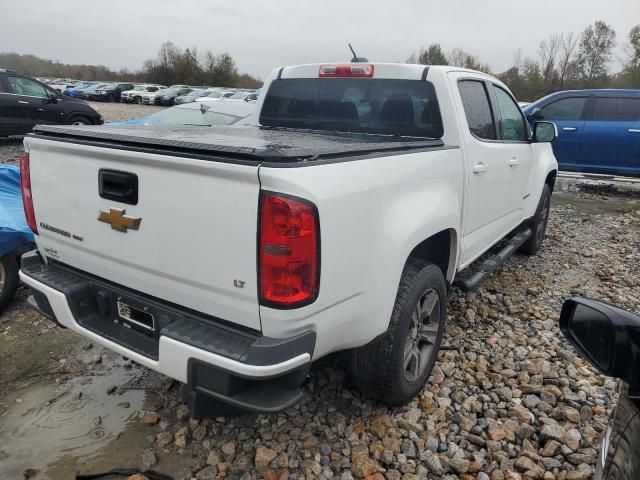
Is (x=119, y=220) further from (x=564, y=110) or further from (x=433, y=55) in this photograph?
(x=433, y=55)

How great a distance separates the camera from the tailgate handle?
85.4 inches

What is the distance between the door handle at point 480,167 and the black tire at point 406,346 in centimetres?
86

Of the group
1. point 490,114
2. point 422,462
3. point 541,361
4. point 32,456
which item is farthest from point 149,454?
point 490,114

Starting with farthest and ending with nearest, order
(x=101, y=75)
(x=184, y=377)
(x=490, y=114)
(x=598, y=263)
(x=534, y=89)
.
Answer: (x=101, y=75) → (x=534, y=89) → (x=598, y=263) → (x=490, y=114) → (x=184, y=377)

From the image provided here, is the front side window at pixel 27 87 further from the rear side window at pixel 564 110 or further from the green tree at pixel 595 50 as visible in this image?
the green tree at pixel 595 50

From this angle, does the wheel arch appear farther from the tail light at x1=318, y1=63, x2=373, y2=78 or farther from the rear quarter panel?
the tail light at x1=318, y1=63, x2=373, y2=78

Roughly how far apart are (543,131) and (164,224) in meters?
3.93

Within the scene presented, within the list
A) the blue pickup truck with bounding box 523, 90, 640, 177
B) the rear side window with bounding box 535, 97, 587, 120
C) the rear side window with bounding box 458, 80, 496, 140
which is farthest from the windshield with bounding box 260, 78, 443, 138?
the rear side window with bounding box 535, 97, 587, 120

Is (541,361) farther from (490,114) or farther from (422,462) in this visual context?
(490,114)

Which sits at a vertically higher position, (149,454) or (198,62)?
(198,62)

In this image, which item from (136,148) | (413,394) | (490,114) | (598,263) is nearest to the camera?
(136,148)

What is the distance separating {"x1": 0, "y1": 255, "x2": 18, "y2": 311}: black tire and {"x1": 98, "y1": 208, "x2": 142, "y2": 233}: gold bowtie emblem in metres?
2.18

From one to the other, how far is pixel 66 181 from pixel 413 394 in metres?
2.21

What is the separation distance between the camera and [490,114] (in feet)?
12.5
